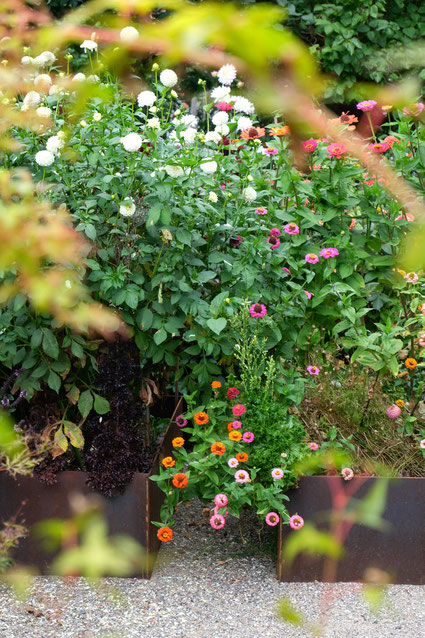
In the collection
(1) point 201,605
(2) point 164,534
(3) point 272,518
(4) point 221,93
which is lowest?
(1) point 201,605

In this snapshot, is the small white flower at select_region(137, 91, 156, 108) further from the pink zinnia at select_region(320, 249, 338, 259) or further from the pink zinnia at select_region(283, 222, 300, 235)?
the pink zinnia at select_region(320, 249, 338, 259)

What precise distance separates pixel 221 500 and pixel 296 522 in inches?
10.2

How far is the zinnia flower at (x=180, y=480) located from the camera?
7.77 ft

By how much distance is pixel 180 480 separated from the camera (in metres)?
2.37

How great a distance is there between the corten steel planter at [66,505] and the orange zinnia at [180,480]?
110 millimetres

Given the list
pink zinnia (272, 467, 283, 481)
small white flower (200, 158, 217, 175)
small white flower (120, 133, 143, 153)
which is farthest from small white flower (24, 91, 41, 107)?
pink zinnia (272, 467, 283, 481)

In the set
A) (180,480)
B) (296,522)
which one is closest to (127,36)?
(180,480)

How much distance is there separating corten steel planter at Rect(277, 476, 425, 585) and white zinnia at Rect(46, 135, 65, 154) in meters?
1.35

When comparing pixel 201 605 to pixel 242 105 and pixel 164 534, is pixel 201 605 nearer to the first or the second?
pixel 164 534

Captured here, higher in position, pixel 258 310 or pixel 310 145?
pixel 310 145

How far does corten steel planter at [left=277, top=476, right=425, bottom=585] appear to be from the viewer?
236cm

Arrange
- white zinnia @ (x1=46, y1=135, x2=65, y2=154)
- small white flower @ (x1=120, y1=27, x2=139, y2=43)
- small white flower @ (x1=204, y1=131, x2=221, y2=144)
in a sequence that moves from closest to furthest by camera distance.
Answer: small white flower @ (x1=120, y1=27, x2=139, y2=43)
white zinnia @ (x1=46, y1=135, x2=65, y2=154)
small white flower @ (x1=204, y1=131, x2=221, y2=144)

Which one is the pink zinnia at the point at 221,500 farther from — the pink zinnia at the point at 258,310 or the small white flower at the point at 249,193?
the small white flower at the point at 249,193

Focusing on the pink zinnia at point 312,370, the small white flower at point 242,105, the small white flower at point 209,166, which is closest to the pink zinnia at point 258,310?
the pink zinnia at point 312,370
